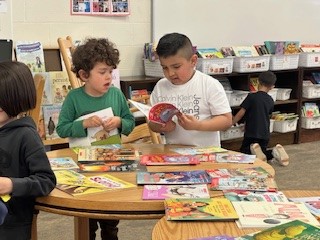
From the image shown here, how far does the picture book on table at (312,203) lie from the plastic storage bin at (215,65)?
311 cm

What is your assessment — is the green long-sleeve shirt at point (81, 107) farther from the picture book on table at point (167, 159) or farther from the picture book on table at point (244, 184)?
the picture book on table at point (244, 184)

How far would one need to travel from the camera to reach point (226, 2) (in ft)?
16.2

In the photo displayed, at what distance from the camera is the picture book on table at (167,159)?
5.89ft

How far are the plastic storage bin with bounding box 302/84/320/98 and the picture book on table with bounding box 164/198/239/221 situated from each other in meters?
4.17

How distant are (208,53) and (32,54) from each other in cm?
163

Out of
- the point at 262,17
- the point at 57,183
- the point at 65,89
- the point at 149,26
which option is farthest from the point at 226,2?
the point at 57,183

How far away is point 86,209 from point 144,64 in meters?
3.21

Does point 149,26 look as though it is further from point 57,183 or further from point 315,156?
point 57,183

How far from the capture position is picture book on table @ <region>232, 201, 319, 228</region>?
1.19m

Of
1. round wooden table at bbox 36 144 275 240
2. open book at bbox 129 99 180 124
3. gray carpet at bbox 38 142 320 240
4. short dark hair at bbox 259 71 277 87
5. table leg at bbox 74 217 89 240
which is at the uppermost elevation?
open book at bbox 129 99 180 124

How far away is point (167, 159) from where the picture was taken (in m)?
1.85

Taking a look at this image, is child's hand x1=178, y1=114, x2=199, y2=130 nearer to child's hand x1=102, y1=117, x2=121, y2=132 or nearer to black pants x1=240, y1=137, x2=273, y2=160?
child's hand x1=102, y1=117, x2=121, y2=132

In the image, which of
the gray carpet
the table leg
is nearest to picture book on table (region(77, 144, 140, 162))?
the table leg

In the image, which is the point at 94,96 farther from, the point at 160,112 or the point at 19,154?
the point at 19,154
